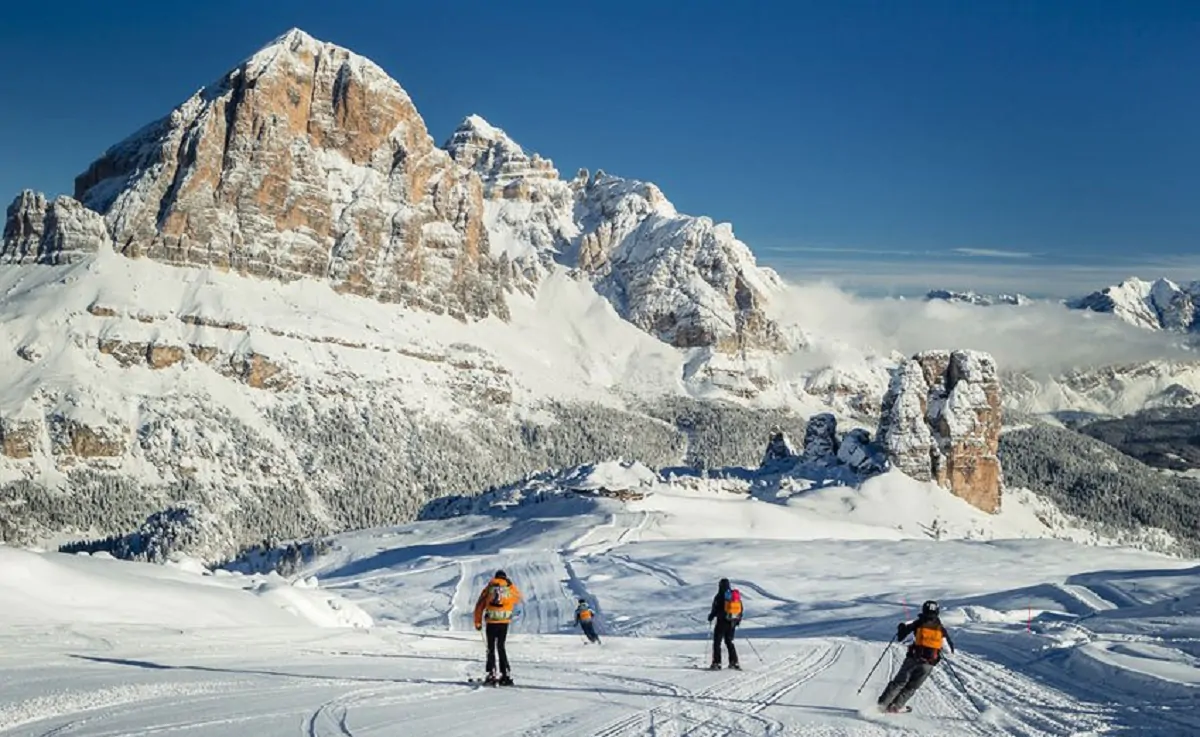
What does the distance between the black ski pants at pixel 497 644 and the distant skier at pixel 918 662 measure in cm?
640

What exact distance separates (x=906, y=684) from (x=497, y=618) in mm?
7055

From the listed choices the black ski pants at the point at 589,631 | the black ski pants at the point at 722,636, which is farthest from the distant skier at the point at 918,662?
the black ski pants at the point at 589,631

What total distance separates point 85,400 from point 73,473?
890 inches

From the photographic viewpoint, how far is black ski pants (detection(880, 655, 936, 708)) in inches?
645

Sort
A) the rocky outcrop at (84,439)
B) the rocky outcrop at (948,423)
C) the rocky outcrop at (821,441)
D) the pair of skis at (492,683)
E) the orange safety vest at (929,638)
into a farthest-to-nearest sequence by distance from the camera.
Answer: the rocky outcrop at (84,439)
the rocky outcrop at (821,441)
the rocky outcrop at (948,423)
the pair of skis at (492,683)
the orange safety vest at (929,638)

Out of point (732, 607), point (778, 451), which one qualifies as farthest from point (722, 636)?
point (778, 451)

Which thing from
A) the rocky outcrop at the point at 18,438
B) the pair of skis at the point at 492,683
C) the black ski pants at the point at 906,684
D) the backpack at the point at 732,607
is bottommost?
the pair of skis at the point at 492,683

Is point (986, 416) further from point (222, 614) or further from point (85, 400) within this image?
point (85, 400)

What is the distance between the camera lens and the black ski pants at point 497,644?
18547mm

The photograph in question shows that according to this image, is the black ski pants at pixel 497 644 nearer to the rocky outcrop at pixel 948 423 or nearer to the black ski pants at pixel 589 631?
the black ski pants at pixel 589 631

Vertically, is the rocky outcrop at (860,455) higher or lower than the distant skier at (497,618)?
higher

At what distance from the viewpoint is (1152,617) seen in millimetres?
29938

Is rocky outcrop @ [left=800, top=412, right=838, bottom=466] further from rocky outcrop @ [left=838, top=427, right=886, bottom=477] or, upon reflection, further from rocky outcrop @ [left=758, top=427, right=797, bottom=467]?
rocky outcrop @ [left=758, top=427, right=797, bottom=467]

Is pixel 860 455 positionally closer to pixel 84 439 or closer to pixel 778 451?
pixel 778 451
